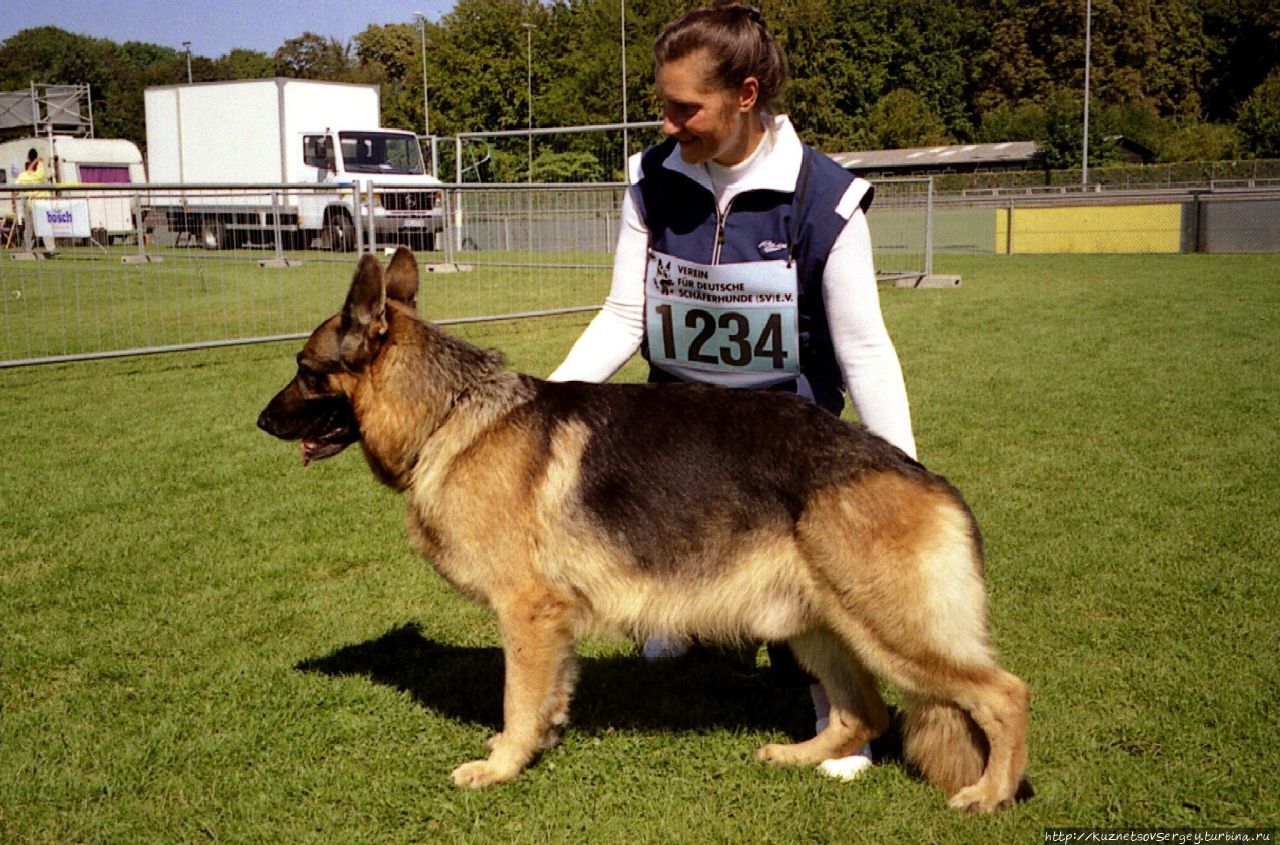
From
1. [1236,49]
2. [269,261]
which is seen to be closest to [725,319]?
[269,261]

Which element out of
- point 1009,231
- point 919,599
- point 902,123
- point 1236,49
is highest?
point 1236,49

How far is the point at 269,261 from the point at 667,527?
15.6 meters

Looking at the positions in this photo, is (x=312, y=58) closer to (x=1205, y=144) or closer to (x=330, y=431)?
(x=1205, y=144)

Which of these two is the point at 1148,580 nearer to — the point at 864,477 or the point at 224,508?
the point at 864,477

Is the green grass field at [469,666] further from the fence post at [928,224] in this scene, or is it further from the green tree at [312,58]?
the green tree at [312,58]

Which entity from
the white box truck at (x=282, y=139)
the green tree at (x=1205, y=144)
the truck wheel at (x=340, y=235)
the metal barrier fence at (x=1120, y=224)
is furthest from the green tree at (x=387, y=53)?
the truck wheel at (x=340, y=235)

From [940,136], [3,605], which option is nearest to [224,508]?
[3,605]

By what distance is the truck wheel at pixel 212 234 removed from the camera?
15539 mm

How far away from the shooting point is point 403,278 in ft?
12.9

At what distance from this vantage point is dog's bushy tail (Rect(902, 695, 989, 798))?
3.38 meters

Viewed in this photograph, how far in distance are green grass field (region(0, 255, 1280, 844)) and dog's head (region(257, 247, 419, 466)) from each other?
1.15 metres

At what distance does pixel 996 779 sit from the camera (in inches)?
132

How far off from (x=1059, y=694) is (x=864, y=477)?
1.62 meters

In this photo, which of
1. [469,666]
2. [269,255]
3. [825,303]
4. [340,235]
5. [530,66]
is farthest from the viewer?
[530,66]
